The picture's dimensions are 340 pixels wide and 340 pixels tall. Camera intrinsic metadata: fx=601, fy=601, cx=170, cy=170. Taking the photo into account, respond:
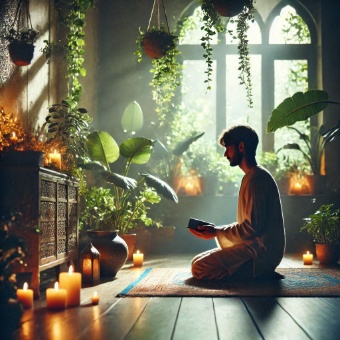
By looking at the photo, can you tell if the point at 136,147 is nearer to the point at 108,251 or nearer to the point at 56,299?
the point at 108,251

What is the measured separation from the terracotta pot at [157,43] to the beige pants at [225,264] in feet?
6.86

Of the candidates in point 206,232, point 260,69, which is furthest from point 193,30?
point 206,232

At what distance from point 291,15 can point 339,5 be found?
2.16 feet

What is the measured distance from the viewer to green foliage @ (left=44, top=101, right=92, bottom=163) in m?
5.28

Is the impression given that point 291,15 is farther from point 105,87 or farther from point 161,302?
point 161,302

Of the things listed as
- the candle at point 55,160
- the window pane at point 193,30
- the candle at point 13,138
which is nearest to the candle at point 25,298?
the candle at point 13,138

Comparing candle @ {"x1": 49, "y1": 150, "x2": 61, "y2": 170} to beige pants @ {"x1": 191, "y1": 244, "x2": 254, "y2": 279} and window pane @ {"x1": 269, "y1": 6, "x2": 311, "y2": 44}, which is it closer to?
beige pants @ {"x1": 191, "y1": 244, "x2": 254, "y2": 279}

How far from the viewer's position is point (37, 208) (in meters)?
3.84

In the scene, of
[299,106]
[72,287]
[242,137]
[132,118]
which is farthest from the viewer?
[132,118]

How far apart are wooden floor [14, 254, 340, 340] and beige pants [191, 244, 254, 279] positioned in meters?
0.76

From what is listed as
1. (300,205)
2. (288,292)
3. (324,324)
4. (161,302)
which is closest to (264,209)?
(288,292)

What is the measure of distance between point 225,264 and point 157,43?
227cm

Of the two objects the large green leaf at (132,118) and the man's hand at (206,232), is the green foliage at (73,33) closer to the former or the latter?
the large green leaf at (132,118)

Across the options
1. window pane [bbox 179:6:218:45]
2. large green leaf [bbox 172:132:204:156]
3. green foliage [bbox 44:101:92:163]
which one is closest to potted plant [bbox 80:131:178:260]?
green foliage [bbox 44:101:92:163]
